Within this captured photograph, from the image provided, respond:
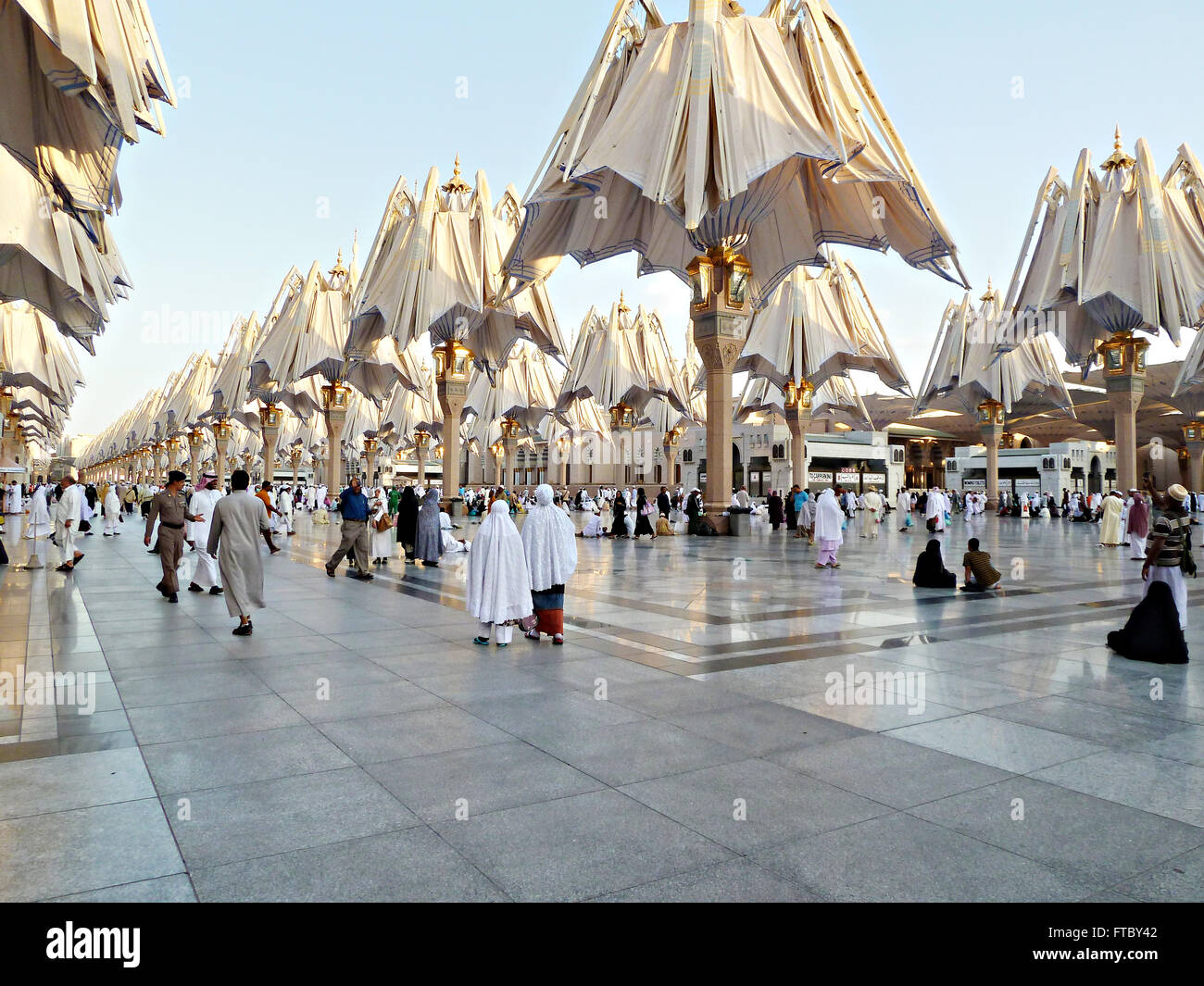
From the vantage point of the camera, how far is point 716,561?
14.2m

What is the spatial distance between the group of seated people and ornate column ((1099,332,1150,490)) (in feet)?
58.4

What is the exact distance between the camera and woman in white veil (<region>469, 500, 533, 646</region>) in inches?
260

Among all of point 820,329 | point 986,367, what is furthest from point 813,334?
point 986,367

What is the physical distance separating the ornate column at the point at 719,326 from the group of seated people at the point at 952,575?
9.11 m

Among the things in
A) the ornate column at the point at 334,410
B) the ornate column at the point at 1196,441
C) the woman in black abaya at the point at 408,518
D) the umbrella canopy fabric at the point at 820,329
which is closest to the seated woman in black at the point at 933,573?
the woman in black abaya at the point at 408,518

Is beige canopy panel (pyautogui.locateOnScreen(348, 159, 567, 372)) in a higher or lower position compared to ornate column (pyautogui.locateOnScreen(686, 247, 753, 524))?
higher

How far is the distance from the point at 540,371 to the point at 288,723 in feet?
139

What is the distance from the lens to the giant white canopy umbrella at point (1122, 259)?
74.1 ft

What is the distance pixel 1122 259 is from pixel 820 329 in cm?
1077

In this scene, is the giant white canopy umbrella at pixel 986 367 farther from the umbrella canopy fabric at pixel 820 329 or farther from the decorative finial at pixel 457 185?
the decorative finial at pixel 457 185

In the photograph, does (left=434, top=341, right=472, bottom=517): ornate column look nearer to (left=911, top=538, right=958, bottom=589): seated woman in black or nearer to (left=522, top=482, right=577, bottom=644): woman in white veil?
(left=911, top=538, right=958, bottom=589): seated woman in black

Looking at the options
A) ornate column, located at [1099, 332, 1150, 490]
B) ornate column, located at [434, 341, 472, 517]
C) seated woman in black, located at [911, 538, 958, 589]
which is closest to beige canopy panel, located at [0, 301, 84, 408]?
ornate column, located at [434, 341, 472, 517]

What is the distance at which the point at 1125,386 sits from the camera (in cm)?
Result: 2433

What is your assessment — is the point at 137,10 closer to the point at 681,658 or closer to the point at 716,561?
the point at 681,658
